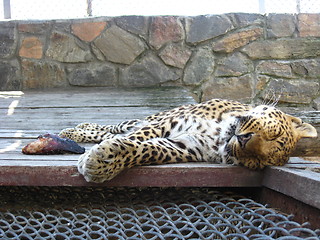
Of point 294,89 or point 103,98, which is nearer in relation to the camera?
point 103,98

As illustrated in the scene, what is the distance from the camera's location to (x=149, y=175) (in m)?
2.22

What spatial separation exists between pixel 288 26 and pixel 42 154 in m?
4.43

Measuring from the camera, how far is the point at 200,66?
6.04 meters

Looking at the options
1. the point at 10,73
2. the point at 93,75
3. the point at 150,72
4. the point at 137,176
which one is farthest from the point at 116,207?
the point at 10,73

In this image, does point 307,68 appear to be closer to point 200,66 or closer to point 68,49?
point 200,66

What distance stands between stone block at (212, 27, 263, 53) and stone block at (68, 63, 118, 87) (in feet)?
5.36

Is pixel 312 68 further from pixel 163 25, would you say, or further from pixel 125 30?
pixel 125 30

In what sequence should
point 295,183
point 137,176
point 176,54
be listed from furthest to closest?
point 176,54, point 137,176, point 295,183

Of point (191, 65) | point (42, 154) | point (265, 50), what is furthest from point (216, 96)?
point (42, 154)

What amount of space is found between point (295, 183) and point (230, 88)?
4205 mm

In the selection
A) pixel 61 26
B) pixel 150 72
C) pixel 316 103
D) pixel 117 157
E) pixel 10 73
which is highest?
pixel 61 26

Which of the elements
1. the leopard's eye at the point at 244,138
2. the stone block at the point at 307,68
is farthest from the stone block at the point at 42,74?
the leopard's eye at the point at 244,138

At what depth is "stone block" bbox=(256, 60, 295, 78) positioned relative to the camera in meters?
6.00

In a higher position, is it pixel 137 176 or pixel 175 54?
pixel 175 54
